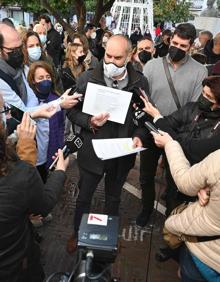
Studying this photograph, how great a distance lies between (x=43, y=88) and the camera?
127 inches

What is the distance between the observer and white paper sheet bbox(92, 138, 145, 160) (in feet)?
8.66

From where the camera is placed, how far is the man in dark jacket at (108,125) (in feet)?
9.12

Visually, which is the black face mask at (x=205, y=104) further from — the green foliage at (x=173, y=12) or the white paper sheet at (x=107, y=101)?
the green foliage at (x=173, y=12)

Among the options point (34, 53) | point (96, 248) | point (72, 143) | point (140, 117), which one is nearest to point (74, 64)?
point (34, 53)

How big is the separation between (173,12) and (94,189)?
156 feet

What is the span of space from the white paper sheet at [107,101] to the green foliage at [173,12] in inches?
1749

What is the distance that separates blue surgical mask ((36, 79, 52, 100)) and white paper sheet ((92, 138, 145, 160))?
0.82 meters

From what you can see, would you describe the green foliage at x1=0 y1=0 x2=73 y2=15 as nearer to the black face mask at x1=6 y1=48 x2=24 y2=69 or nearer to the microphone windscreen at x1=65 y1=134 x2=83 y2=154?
the black face mask at x1=6 y1=48 x2=24 y2=69

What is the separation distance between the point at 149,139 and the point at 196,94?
2.36ft

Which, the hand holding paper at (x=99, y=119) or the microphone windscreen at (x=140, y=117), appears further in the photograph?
the microphone windscreen at (x=140, y=117)

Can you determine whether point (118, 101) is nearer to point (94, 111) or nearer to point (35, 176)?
point (94, 111)

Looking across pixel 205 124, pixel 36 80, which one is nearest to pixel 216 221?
pixel 205 124

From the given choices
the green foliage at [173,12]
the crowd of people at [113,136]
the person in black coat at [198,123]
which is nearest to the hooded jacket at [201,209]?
the crowd of people at [113,136]

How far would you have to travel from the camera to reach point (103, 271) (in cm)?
192
